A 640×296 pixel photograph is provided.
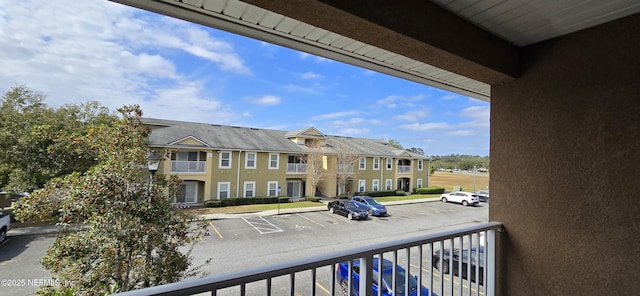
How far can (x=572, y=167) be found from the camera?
5.17 ft

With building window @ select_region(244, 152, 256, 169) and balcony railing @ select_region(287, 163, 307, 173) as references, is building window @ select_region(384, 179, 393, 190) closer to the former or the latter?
balcony railing @ select_region(287, 163, 307, 173)

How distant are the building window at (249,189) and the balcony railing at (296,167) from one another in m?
2.16

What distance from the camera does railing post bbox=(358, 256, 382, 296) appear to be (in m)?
1.14

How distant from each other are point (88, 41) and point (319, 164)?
1209 centimetres

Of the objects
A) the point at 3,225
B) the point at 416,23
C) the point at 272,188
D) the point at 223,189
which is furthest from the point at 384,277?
the point at 272,188

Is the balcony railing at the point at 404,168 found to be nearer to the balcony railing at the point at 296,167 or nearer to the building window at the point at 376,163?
the building window at the point at 376,163

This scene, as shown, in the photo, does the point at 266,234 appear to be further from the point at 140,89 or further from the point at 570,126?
the point at 570,126

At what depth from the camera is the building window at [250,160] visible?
1377 centimetres

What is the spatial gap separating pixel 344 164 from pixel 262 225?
7738mm

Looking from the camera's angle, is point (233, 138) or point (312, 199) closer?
point (233, 138)

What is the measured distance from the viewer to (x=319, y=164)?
15.4m

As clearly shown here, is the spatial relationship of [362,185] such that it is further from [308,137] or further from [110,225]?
[110,225]

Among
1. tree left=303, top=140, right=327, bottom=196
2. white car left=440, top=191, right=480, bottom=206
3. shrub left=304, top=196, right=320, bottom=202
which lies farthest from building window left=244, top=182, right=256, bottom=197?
white car left=440, top=191, right=480, bottom=206

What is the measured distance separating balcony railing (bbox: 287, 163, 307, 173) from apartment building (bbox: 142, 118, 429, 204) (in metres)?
0.06
